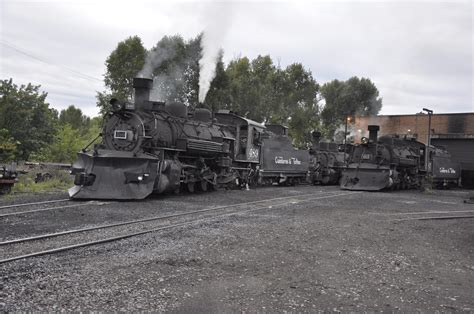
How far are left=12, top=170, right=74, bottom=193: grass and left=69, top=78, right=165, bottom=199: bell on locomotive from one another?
9.04 feet

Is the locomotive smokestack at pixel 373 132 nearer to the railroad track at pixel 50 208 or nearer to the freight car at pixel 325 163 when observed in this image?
the freight car at pixel 325 163

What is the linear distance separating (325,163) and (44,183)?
1525 cm

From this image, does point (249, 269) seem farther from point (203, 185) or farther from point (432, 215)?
point (203, 185)

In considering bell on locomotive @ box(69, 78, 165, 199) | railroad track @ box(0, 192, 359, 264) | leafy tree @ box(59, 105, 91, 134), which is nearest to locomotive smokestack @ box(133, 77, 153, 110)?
bell on locomotive @ box(69, 78, 165, 199)

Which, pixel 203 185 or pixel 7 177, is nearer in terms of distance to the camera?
pixel 7 177

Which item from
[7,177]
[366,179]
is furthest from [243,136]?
[7,177]

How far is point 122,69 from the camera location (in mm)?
27906

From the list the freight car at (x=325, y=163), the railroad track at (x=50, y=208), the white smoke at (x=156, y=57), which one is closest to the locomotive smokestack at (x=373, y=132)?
the freight car at (x=325, y=163)

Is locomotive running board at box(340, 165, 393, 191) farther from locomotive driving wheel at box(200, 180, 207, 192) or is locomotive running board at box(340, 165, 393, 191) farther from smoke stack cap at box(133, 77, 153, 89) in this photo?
smoke stack cap at box(133, 77, 153, 89)

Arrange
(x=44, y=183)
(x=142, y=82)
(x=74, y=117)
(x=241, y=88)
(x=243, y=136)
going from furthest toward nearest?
(x=74, y=117) → (x=241, y=88) → (x=243, y=136) → (x=44, y=183) → (x=142, y=82)

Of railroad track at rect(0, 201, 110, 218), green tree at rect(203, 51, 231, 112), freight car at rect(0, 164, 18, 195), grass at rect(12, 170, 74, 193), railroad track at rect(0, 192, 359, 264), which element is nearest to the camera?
railroad track at rect(0, 192, 359, 264)

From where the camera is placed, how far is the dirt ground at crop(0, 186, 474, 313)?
4.03 metres

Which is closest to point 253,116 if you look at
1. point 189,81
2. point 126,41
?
point 189,81

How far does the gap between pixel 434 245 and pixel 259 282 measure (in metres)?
3.84
